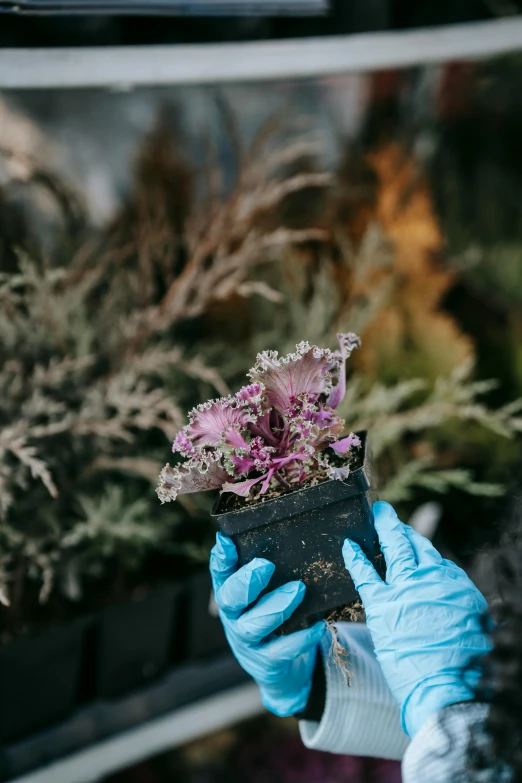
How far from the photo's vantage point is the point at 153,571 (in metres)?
1.22

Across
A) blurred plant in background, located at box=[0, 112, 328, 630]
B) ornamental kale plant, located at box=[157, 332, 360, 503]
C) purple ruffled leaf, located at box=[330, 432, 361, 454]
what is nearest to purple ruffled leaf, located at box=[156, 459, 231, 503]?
ornamental kale plant, located at box=[157, 332, 360, 503]

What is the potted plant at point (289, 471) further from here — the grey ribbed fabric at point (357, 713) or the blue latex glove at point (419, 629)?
the grey ribbed fabric at point (357, 713)

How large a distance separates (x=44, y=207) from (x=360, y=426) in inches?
43.1

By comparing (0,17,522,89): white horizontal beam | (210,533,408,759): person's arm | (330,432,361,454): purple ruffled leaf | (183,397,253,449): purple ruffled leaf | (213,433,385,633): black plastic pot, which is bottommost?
(210,533,408,759): person's arm

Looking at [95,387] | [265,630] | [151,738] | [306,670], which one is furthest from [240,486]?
[151,738]

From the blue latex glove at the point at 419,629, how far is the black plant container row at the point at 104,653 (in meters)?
0.51

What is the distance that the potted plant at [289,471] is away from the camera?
610mm

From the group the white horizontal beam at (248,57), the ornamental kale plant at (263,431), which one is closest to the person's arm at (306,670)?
the ornamental kale plant at (263,431)

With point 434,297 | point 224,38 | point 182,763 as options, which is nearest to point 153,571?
point 182,763

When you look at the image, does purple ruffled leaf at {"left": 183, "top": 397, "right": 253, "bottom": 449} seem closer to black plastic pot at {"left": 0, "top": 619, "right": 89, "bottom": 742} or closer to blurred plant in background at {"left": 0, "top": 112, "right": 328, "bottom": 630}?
blurred plant in background at {"left": 0, "top": 112, "right": 328, "bottom": 630}

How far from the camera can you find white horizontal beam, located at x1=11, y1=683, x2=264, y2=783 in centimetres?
98

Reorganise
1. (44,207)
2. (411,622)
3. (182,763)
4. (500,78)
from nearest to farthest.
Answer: (411,622), (182,763), (44,207), (500,78)

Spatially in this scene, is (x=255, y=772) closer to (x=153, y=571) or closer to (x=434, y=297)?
(x=153, y=571)

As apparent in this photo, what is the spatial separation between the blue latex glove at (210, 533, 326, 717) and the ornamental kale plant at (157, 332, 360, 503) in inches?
3.6
